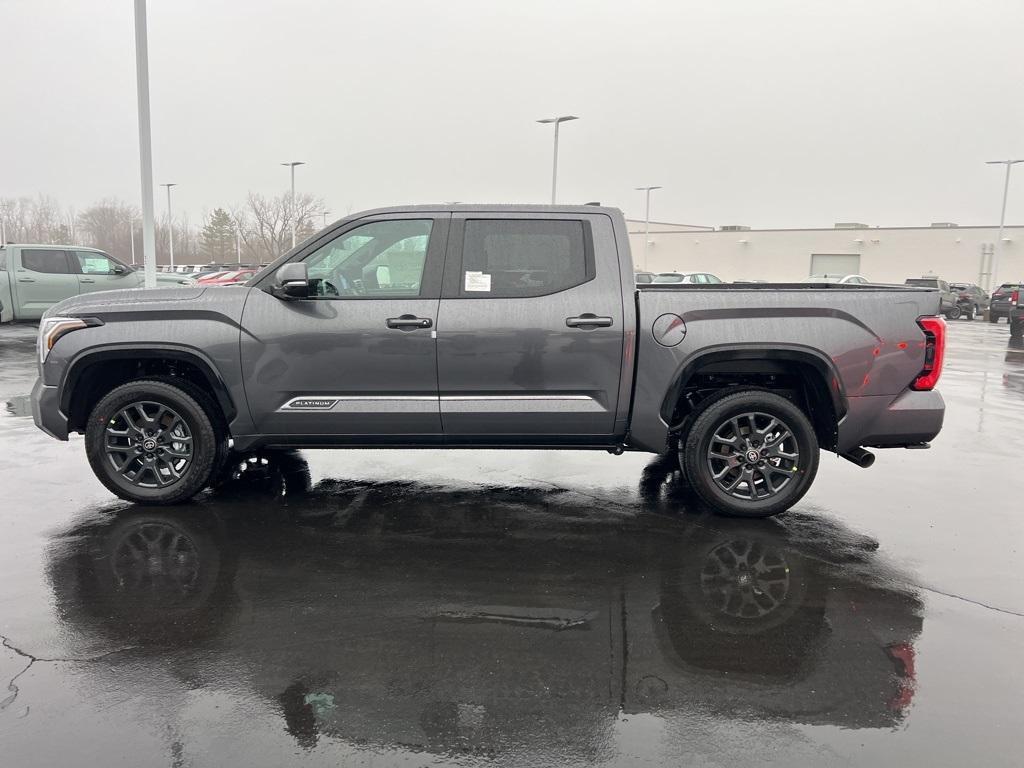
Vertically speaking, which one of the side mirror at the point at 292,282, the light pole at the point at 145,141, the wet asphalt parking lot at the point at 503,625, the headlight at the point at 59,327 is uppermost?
the light pole at the point at 145,141

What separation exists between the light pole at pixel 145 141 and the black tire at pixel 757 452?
10.7 metres

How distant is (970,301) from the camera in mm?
34844

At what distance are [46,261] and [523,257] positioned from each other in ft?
53.5

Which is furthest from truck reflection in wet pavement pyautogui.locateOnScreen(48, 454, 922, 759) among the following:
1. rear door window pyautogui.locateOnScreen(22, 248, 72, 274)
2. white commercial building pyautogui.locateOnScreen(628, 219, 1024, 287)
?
white commercial building pyautogui.locateOnScreen(628, 219, 1024, 287)

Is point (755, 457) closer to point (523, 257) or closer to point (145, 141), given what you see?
point (523, 257)

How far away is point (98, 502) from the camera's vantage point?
5.50 meters

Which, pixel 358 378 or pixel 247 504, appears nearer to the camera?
A: pixel 358 378

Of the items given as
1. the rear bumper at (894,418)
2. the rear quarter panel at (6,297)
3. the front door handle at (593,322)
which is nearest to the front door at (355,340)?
the front door handle at (593,322)

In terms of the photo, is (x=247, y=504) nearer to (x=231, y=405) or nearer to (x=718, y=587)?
(x=231, y=405)

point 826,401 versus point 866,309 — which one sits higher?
point 866,309

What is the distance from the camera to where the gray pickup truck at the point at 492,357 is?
5.00 m

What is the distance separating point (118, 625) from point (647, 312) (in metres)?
Result: 3.46

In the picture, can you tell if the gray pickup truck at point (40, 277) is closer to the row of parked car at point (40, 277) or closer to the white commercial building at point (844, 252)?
the row of parked car at point (40, 277)

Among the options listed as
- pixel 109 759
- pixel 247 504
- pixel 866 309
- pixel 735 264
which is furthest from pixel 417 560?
pixel 735 264
